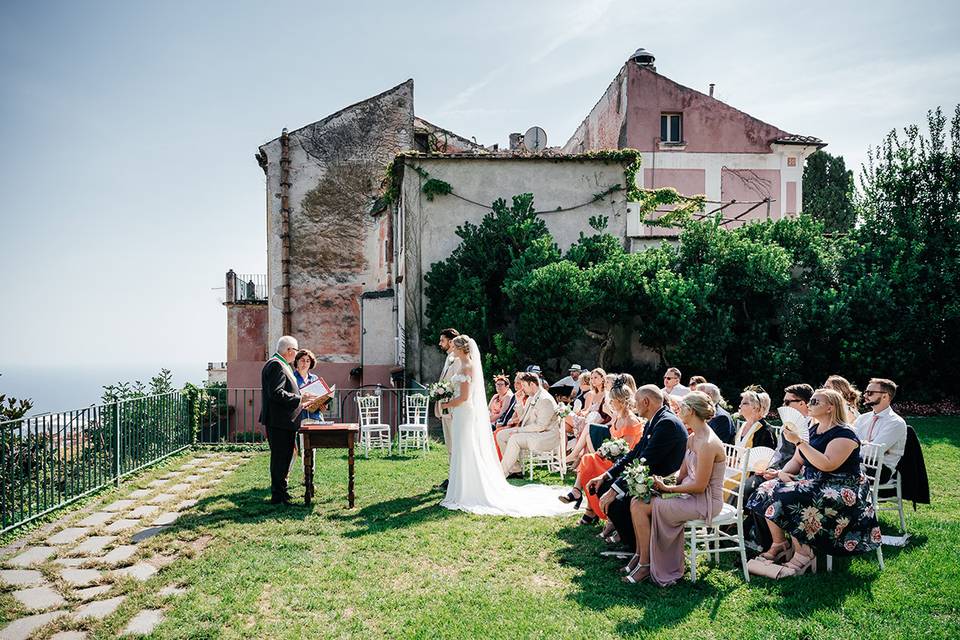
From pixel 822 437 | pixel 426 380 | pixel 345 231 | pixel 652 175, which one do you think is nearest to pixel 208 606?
pixel 822 437

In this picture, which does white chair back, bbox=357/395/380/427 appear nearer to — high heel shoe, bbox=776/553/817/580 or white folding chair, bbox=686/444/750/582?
white folding chair, bbox=686/444/750/582

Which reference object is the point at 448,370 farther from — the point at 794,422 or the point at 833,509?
the point at 833,509

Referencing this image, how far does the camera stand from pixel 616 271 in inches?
621

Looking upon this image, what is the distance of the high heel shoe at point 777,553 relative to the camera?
5949 mm

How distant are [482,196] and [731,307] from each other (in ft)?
23.3

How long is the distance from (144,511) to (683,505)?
6.55 m

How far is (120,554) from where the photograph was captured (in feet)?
20.9

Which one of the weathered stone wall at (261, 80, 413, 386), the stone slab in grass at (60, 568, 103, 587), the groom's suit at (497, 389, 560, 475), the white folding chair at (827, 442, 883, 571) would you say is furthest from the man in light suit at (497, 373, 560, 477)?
the weathered stone wall at (261, 80, 413, 386)

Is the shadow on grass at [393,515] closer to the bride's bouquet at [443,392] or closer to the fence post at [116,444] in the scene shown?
the bride's bouquet at [443,392]

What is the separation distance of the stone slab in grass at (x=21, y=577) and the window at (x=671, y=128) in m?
24.0

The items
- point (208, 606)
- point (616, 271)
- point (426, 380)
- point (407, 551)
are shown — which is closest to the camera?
point (208, 606)

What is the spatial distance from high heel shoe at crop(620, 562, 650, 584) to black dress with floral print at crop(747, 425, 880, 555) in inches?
50.1

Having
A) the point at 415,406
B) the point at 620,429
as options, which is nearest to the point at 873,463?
the point at 620,429

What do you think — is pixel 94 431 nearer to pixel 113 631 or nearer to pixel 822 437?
pixel 113 631
